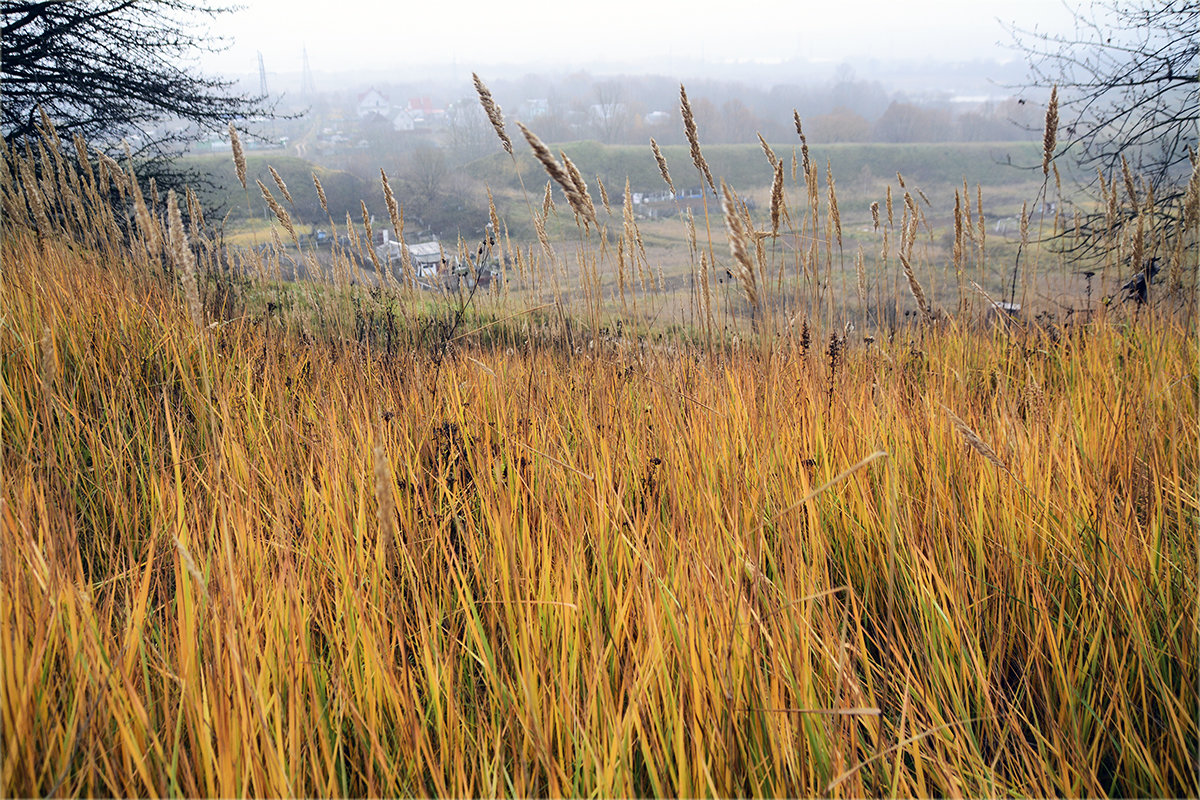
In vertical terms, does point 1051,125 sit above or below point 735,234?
above

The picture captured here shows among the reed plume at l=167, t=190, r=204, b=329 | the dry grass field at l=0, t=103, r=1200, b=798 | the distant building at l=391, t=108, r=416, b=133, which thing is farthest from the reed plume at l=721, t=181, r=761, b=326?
the distant building at l=391, t=108, r=416, b=133

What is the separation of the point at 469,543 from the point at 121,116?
11.5 metres

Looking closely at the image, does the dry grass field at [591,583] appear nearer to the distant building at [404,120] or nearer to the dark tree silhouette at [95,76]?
the dark tree silhouette at [95,76]

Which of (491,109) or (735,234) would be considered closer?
(735,234)

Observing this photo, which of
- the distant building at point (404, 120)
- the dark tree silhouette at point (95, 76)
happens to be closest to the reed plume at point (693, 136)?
the dark tree silhouette at point (95, 76)

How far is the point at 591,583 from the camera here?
4.84ft

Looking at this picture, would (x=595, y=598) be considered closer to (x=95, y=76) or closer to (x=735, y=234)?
(x=735, y=234)

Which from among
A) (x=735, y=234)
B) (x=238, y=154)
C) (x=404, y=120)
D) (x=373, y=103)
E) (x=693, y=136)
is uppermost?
(x=373, y=103)

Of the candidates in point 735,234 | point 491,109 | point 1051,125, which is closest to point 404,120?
point 491,109

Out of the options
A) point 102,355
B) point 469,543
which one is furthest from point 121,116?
point 469,543

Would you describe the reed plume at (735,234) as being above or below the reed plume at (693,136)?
below

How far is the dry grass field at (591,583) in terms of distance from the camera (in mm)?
999

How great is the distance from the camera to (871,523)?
162cm

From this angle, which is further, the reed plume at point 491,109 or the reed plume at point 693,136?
the reed plume at point 491,109
